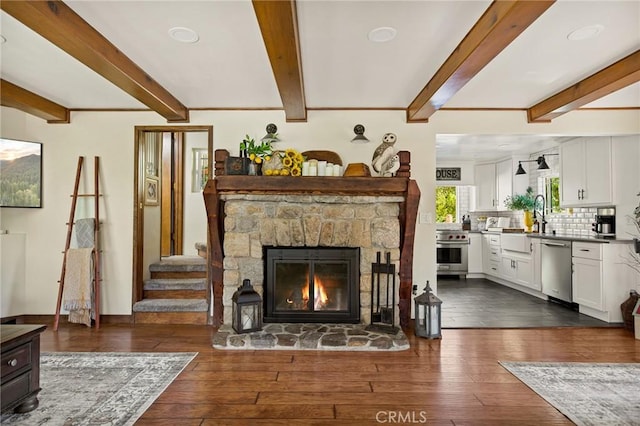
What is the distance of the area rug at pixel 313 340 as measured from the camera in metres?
3.26

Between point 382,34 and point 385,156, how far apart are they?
4.65ft

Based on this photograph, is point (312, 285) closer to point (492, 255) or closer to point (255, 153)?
point (255, 153)

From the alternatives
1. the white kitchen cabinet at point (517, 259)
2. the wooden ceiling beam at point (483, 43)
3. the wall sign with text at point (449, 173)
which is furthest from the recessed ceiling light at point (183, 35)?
the wall sign with text at point (449, 173)

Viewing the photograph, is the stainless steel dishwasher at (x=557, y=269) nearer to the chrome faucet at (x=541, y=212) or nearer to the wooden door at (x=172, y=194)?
the chrome faucet at (x=541, y=212)

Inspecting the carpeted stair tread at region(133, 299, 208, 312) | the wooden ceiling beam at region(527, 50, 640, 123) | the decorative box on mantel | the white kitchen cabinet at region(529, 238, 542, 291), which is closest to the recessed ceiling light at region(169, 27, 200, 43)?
the decorative box on mantel

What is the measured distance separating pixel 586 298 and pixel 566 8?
3.49 meters

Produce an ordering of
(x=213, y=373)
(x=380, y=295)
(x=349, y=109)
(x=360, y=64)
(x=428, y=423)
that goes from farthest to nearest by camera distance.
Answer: (x=349, y=109), (x=380, y=295), (x=360, y=64), (x=213, y=373), (x=428, y=423)

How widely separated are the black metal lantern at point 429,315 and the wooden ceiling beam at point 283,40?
2.20 metres

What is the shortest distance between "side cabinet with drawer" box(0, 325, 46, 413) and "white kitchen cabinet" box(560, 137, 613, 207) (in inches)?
221

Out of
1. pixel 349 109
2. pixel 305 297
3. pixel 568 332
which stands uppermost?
pixel 349 109

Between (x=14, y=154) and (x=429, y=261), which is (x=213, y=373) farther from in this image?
(x=14, y=154)

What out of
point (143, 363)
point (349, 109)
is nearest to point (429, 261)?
point (349, 109)

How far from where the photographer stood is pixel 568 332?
3.79m

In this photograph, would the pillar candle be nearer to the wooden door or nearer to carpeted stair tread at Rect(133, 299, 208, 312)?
carpeted stair tread at Rect(133, 299, 208, 312)
